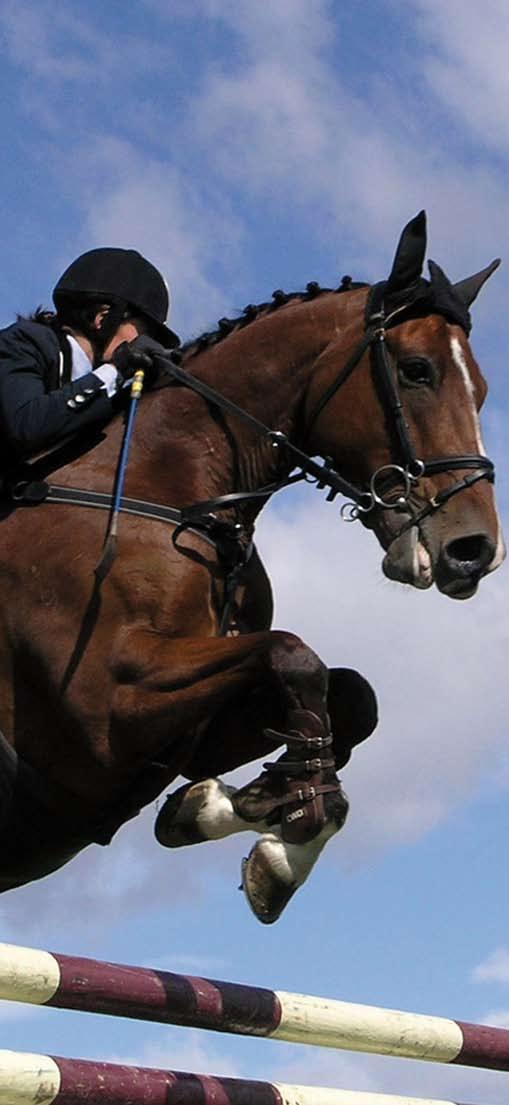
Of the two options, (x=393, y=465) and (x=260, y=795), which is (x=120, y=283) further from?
(x=260, y=795)

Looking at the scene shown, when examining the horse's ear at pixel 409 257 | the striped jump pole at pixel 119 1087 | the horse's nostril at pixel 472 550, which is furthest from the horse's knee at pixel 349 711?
the horse's ear at pixel 409 257

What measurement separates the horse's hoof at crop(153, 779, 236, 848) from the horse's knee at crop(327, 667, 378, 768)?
2.24ft

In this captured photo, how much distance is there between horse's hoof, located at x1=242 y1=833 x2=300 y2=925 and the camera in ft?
17.1

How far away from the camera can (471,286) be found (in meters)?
6.61

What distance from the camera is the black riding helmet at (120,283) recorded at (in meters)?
6.76

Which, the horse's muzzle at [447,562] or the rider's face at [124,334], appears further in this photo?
the rider's face at [124,334]

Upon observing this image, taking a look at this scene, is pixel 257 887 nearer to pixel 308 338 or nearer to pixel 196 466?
pixel 196 466

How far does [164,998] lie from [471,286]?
295cm

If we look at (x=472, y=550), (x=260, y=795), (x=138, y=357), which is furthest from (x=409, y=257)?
(x=260, y=795)

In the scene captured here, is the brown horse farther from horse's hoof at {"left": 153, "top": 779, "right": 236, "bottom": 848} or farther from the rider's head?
the rider's head

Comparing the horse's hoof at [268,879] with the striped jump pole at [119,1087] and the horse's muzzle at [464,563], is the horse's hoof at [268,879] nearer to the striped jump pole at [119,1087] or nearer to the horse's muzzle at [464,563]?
the striped jump pole at [119,1087]

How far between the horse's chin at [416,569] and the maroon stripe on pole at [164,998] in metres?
1.43

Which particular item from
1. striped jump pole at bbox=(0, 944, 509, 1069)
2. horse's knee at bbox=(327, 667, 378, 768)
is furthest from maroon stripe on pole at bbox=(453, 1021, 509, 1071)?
horse's knee at bbox=(327, 667, 378, 768)

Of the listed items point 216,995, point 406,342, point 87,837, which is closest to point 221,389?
point 406,342
